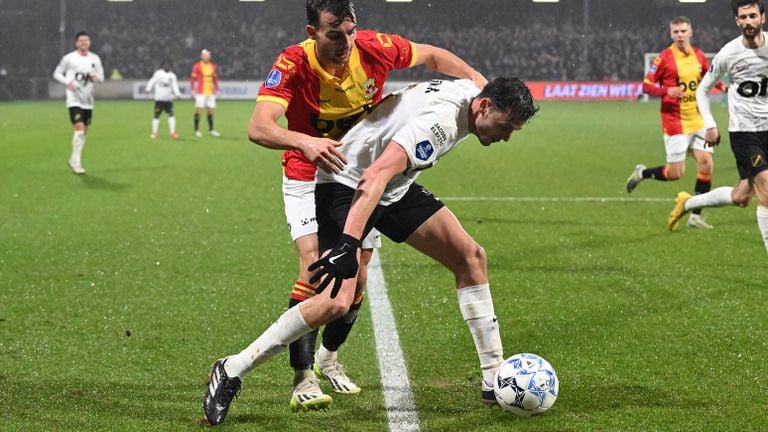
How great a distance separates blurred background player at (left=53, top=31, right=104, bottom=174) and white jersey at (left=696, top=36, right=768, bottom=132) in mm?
11502

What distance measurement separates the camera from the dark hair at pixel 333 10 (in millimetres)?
4922

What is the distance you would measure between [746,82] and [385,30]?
42.0m

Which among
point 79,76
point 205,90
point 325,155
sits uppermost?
point 325,155

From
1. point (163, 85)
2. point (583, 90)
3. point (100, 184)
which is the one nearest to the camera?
point (100, 184)

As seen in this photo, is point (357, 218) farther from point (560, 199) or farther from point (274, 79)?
point (560, 199)

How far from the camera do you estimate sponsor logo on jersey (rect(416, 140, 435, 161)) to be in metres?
4.45

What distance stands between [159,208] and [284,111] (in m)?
8.40

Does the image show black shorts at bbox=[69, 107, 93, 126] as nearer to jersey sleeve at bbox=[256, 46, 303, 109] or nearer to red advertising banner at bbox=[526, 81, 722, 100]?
jersey sleeve at bbox=[256, 46, 303, 109]

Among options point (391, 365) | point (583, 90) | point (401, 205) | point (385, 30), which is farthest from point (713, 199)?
point (385, 30)

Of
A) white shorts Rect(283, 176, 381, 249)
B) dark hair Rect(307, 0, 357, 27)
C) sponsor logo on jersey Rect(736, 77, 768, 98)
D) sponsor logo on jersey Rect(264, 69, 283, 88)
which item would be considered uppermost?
dark hair Rect(307, 0, 357, 27)

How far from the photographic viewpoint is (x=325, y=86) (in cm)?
518

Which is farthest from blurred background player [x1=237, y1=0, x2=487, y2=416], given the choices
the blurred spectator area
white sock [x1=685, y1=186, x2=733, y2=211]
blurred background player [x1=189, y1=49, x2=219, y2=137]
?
the blurred spectator area

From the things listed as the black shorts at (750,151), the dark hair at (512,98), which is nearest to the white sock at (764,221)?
the black shorts at (750,151)

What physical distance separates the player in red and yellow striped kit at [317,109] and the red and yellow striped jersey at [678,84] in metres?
7.41
